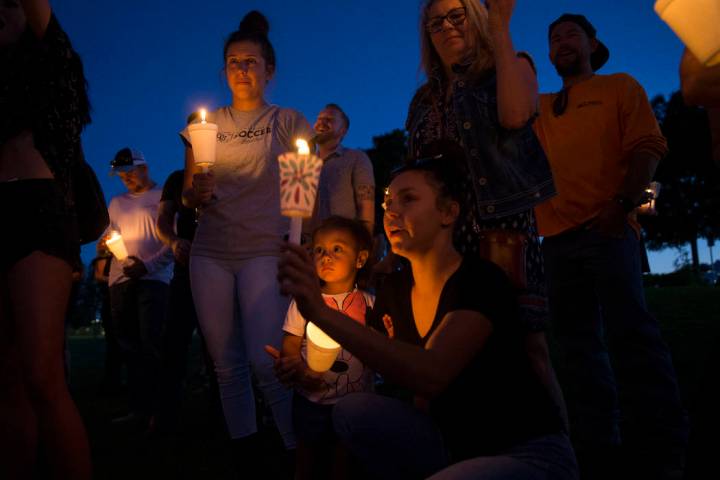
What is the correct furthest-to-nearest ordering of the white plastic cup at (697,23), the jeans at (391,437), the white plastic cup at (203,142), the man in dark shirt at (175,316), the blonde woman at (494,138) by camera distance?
the man in dark shirt at (175,316)
the white plastic cup at (203,142)
the blonde woman at (494,138)
the jeans at (391,437)
the white plastic cup at (697,23)

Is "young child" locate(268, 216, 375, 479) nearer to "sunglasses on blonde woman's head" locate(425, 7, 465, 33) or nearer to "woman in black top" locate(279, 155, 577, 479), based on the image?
"woman in black top" locate(279, 155, 577, 479)

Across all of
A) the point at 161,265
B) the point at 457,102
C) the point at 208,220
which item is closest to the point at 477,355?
the point at 457,102

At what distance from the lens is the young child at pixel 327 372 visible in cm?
286

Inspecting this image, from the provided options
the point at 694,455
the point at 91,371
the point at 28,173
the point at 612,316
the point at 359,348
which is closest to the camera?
the point at 694,455

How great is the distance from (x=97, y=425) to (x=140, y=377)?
633 mm

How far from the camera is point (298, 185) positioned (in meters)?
1.43

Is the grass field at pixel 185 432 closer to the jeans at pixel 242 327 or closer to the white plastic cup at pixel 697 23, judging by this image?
the white plastic cup at pixel 697 23

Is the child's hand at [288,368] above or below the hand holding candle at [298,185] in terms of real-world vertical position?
below

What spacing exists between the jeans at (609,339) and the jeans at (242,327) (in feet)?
5.57

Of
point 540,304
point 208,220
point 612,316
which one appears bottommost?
point 612,316

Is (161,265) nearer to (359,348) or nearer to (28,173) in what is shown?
(28,173)

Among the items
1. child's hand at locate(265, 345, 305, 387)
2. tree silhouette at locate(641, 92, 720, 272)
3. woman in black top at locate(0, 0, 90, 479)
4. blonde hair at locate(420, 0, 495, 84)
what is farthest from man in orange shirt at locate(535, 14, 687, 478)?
tree silhouette at locate(641, 92, 720, 272)

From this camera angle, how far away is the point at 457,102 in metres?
2.54

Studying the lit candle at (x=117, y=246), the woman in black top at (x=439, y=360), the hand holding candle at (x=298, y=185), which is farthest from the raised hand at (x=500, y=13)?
the lit candle at (x=117, y=246)
